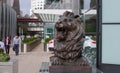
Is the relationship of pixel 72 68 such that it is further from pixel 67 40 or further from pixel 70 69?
pixel 67 40

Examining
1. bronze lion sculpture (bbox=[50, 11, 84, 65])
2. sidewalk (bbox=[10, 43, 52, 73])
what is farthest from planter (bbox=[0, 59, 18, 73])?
sidewalk (bbox=[10, 43, 52, 73])

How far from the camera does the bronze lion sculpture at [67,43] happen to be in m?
8.05

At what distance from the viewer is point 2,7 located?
198 ft

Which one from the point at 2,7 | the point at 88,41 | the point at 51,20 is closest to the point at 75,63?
the point at 88,41

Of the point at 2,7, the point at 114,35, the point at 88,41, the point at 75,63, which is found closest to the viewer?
the point at 75,63

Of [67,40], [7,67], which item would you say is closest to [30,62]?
[7,67]

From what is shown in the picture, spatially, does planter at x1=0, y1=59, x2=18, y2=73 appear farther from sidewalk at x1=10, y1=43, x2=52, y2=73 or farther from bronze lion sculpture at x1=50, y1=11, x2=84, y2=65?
sidewalk at x1=10, y1=43, x2=52, y2=73

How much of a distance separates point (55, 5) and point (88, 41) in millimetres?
50548

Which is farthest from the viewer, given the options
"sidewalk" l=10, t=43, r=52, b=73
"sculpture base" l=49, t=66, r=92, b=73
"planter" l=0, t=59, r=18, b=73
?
"sidewalk" l=10, t=43, r=52, b=73

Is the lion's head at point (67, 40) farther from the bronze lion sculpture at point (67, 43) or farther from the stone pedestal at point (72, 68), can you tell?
the stone pedestal at point (72, 68)

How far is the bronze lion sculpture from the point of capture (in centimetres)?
805

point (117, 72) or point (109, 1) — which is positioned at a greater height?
point (109, 1)

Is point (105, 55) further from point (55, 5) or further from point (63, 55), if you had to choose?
point (55, 5)

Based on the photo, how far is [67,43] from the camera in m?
8.06
